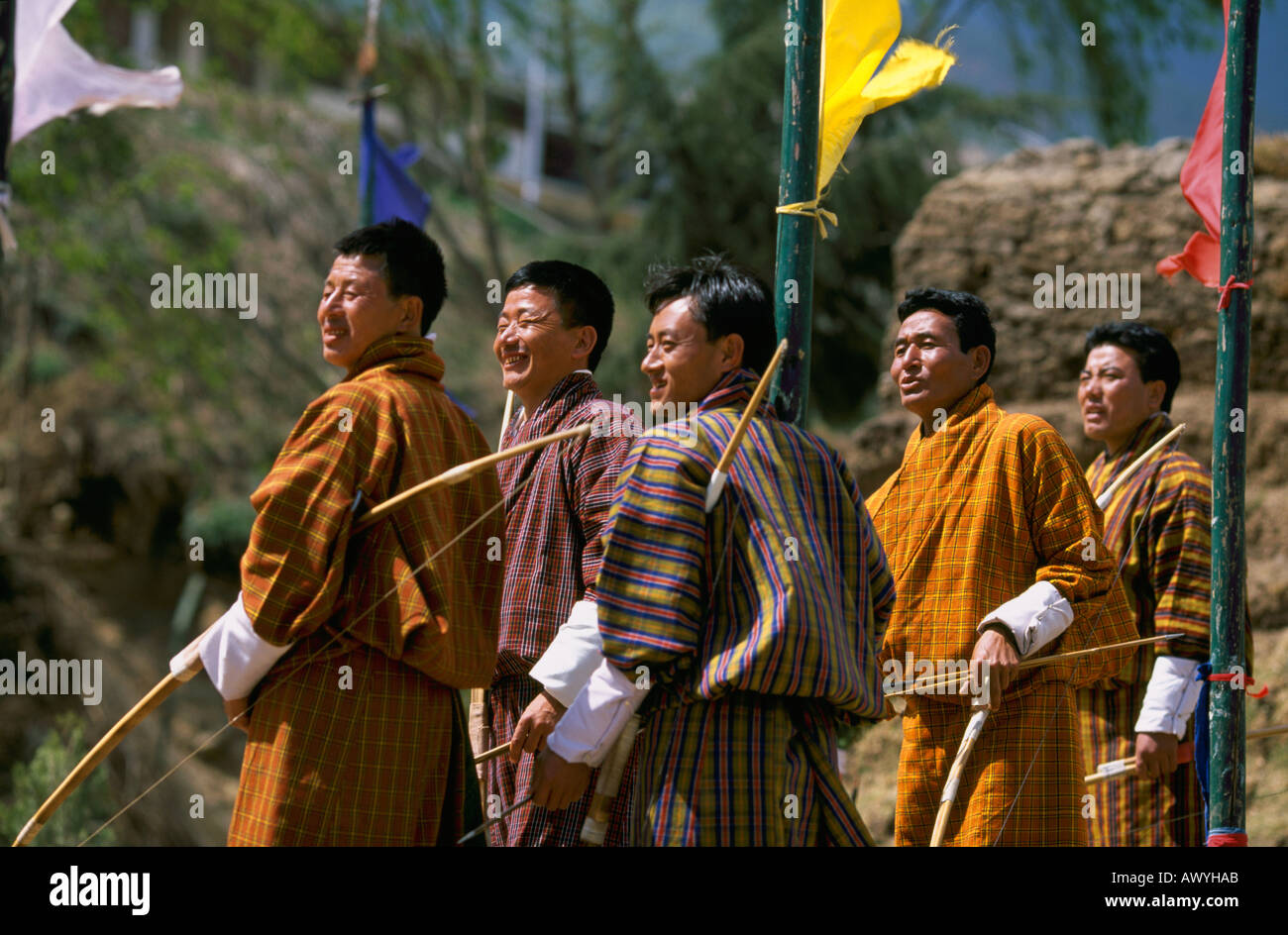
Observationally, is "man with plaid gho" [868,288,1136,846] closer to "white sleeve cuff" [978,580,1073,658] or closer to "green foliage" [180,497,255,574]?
"white sleeve cuff" [978,580,1073,658]

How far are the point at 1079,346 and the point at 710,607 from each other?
5963mm

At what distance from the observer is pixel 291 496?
3357 mm

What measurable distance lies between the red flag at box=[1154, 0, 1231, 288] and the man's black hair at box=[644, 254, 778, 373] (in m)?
1.79

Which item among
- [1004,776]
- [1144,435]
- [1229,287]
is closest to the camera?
[1004,776]

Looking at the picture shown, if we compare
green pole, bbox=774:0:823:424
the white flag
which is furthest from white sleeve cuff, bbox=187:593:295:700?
the white flag

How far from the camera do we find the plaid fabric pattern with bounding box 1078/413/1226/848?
4.65m

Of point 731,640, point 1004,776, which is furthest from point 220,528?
point 731,640

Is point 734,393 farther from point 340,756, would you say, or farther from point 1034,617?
point 340,756

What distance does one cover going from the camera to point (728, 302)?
3428mm

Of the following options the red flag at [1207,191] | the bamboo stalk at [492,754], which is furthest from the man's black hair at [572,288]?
the red flag at [1207,191]

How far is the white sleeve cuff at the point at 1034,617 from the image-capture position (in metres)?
3.83

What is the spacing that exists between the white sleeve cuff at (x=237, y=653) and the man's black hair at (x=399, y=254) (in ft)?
3.08

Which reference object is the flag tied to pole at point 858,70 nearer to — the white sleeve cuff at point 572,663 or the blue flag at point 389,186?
the white sleeve cuff at point 572,663

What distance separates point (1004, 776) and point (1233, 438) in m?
1.16
